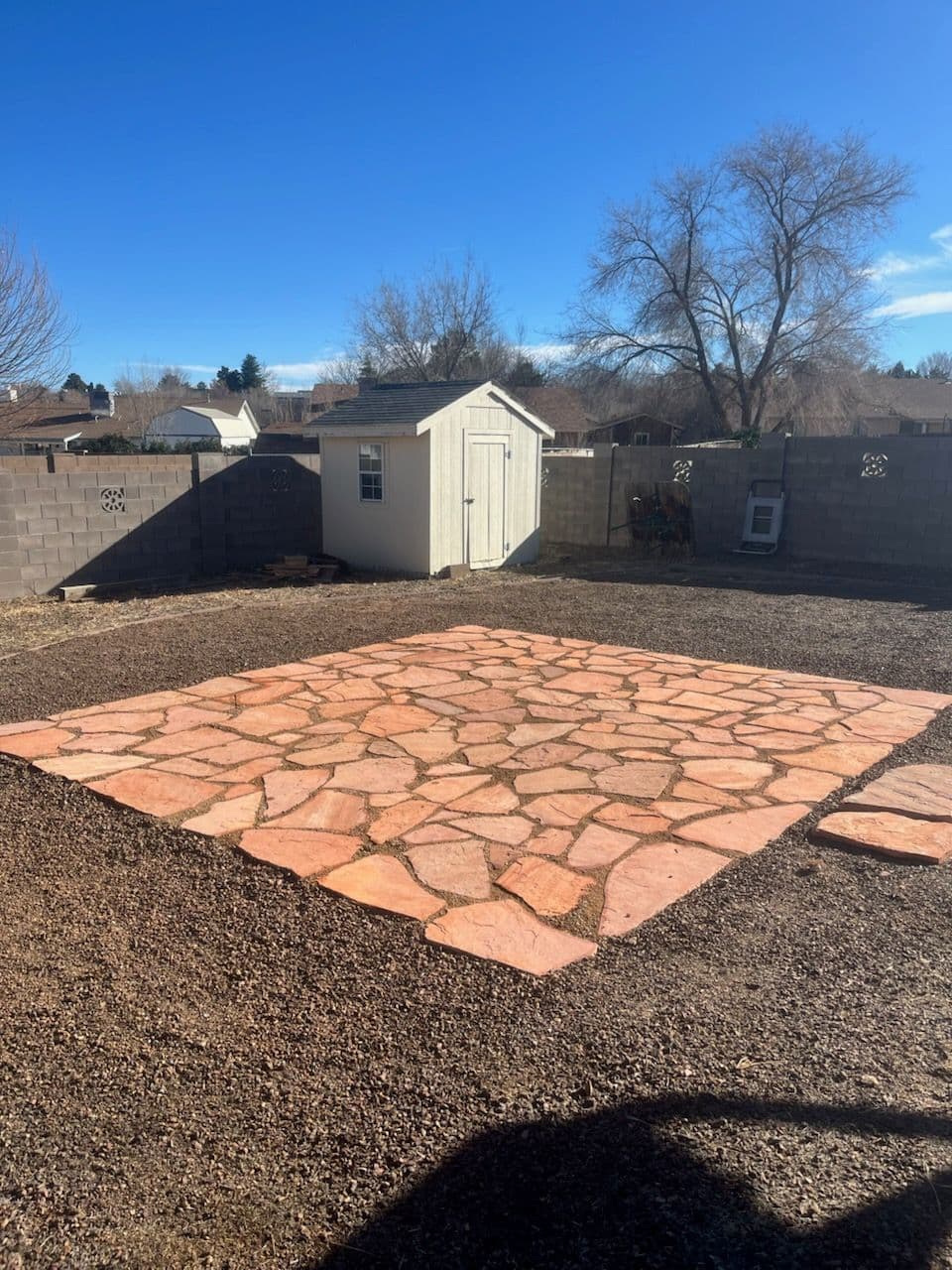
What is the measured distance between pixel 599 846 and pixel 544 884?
46 cm

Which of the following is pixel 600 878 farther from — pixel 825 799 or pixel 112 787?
pixel 112 787

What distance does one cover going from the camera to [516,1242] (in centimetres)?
205

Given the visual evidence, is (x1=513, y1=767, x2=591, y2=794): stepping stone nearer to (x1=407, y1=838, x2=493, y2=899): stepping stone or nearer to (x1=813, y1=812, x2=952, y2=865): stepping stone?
(x1=407, y1=838, x2=493, y2=899): stepping stone

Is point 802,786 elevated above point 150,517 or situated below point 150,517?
below

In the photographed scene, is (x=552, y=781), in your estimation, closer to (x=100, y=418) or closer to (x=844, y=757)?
(x=844, y=757)

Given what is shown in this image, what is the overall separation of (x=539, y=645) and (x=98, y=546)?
20.6 feet

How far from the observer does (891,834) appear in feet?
13.9

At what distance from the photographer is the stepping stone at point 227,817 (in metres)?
4.33

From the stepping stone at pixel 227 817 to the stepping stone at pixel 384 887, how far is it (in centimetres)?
69

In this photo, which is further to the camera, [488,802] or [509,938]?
[488,802]

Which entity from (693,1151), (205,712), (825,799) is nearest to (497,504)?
(205,712)

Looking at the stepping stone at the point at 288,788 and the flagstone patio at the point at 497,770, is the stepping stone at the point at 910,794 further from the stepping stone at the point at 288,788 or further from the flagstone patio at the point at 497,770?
the stepping stone at the point at 288,788

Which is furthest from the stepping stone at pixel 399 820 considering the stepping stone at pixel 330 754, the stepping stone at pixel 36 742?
the stepping stone at pixel 36 742

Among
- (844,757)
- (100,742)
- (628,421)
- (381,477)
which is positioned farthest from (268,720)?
(628,421)
